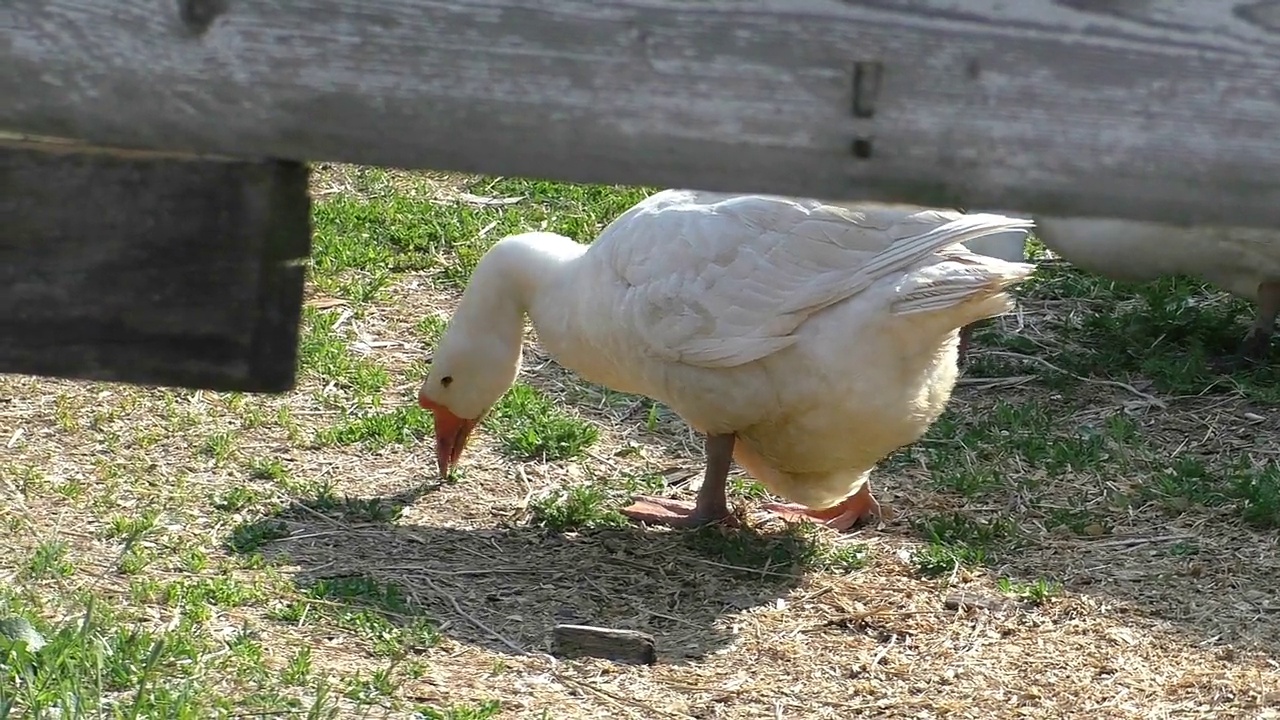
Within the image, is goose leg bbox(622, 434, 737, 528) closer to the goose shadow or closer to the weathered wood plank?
the goose shadow

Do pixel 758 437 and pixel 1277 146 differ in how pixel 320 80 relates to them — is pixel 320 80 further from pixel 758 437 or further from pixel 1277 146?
pixel 758 437

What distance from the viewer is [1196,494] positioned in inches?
203

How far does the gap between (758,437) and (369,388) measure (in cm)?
178

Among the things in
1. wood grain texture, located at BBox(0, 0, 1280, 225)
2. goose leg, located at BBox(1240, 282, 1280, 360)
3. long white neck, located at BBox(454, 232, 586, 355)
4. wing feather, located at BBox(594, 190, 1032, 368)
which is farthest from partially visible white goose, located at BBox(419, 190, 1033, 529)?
wood grain texture, located at BBox(0, 0, 1280, 225)

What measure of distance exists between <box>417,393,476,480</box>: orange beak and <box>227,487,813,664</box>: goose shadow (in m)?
0.17

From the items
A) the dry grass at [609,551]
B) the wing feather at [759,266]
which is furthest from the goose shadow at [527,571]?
the wing feather at [759,266]

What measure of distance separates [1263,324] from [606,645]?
152 inches

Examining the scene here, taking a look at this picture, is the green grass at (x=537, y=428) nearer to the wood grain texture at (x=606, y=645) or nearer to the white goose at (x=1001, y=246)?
the wood grain texture at (x=606, y=645)

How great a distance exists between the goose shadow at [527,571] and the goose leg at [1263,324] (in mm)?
2681

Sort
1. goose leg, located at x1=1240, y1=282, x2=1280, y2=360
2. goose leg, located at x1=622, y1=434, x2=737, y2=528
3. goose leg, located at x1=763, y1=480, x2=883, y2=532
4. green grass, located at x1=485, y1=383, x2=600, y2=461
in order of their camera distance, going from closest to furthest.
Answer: goose leg, located at x1=622, y1=434, x2=737, y2=528, goose leg, located at x1=763, y1=480, x2=883, y2=532, green grass, located at x1=485, y1=383, x2=600, y2=461, goose leg, located at x1=1240, y1=282, x2=1280, y2=360

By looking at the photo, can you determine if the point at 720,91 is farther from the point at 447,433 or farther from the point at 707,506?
the point at 447,433

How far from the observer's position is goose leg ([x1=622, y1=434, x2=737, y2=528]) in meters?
4.94

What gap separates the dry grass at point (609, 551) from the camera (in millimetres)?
3889

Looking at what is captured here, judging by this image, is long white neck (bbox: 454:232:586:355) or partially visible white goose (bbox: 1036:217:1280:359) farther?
partially visible white goose (bbox: 1036:217:1280:359)
